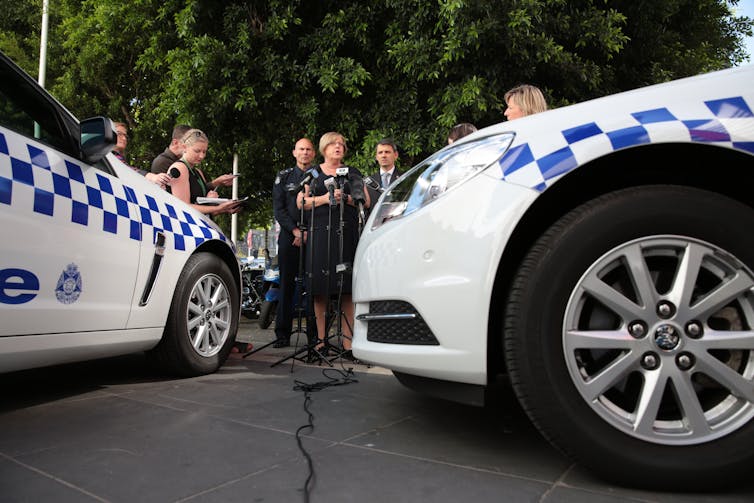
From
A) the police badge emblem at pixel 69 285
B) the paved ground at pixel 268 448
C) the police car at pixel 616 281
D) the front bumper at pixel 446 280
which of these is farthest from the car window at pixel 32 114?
the police car at pixel 616 281

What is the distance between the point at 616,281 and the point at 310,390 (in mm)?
1785

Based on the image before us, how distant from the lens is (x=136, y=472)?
1674 millimetres

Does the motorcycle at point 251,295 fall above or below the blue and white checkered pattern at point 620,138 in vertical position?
below

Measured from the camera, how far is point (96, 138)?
8.07 ft

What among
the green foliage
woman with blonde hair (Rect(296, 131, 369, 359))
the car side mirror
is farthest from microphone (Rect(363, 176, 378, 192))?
the green foliage

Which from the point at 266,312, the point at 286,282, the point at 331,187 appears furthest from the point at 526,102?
the point at 266,312

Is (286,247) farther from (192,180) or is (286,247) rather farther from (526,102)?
(526,102)

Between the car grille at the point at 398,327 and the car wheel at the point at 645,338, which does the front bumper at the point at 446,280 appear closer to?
the car grille at the point at 398,327

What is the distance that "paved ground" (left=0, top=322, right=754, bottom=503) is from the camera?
153 centimetres

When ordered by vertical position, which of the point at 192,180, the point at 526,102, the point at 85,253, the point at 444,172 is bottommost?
the point at 85,253

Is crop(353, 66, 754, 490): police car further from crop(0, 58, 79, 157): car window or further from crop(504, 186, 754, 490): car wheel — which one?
crop(0, 58, 79, 157): car window

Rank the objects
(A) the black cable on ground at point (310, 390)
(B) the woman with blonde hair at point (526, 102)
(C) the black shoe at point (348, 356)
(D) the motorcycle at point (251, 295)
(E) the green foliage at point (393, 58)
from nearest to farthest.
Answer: (A) the black cable on ground at point (310, 390)
(B) the woman with blonde hair at point (526, 102)
(C) the black shoe at point (348, 356)
(E) the green foliage at point (393, 58)
(D) the motorcycle at point (251, 295)

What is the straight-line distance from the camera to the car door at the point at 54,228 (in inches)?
81.5

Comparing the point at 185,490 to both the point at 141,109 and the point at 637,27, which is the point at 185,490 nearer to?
the point at 637,27
